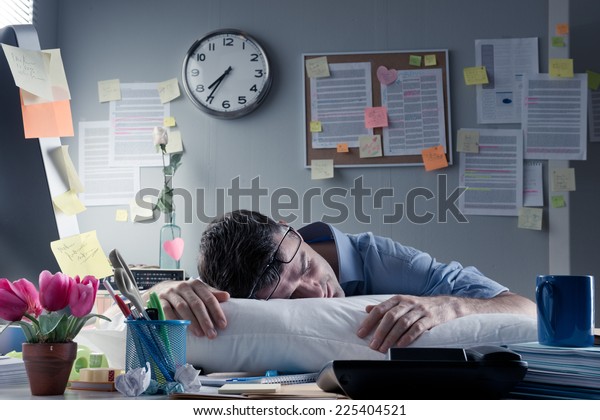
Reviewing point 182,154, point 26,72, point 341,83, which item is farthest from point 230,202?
point 26,72

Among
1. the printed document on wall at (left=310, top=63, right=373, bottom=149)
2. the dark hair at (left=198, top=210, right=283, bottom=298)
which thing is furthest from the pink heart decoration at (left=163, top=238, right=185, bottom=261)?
the dark hair at (left=198, top=210, right=283, bottom=298)

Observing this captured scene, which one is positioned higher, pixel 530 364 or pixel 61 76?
pixel 61 76

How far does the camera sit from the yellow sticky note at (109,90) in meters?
3.06

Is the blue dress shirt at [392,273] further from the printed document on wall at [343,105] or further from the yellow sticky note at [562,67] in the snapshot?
the yellow sticky note at [562,67]

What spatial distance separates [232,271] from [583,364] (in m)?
0.78

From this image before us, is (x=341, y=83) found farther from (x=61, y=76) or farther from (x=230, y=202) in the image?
(x=61, y=76)

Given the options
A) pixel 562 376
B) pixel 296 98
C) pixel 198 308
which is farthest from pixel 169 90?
pixel 562 376

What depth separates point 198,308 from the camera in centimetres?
103

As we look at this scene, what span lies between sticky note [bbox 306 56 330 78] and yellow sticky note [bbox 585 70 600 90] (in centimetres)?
108

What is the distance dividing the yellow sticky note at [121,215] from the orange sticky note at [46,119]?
5.58 feet

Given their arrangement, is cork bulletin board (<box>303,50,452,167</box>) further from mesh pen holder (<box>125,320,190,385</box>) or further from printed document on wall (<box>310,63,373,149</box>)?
mesh pen holder (<box>125,320,190,385</box>)

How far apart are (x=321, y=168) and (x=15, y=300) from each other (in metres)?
2.26

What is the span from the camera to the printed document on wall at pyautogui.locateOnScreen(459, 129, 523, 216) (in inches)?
113

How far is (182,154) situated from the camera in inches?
118
